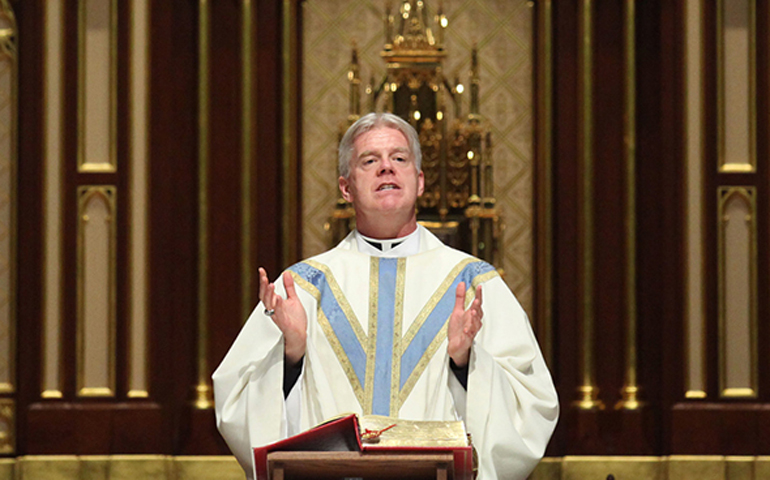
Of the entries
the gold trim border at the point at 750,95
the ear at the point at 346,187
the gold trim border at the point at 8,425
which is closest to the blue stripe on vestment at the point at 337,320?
the ear at the point at 346,187

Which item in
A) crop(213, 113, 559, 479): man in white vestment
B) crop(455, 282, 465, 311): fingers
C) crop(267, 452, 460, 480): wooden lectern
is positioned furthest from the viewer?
crop(213, 113, 559, 479): man in white vestment

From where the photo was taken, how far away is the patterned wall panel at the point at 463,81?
19.0 ft

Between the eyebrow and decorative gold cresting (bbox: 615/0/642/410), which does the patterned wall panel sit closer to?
decorative gold cresting (bbox: 615/0/642/410)

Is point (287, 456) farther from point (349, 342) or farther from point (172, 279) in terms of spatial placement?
point (172, 279)

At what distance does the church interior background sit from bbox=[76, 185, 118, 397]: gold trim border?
11mm

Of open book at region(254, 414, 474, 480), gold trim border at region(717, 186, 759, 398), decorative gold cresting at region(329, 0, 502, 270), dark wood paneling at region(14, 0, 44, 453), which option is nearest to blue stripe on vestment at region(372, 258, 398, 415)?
open book at region(254, 414, 474, 480)

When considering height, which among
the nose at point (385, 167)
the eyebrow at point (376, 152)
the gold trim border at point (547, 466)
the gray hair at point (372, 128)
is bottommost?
the gold trim border at point (547, 466)

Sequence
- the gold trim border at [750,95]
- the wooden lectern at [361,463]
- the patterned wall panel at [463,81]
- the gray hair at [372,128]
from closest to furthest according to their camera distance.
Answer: the wooden lectern at [361,463] < the gray hair at [372,128] < the gold trim border at [750,95] < the patterned wall panel at [463,81]

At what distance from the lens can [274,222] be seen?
5.57 meters

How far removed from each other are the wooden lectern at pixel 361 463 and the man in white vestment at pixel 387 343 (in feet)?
1.45

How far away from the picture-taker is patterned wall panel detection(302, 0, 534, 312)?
5.78 m

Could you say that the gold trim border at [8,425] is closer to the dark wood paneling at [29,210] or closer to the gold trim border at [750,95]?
the dark wood paneling at [29,210]

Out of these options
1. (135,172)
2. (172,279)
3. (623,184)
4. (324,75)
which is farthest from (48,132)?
(623,184)

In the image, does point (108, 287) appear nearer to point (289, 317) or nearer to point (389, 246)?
point (389, 246)
